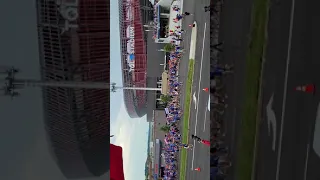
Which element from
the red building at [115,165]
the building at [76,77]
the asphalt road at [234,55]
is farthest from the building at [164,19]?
the building at [76,77]

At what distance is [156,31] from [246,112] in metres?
13.6

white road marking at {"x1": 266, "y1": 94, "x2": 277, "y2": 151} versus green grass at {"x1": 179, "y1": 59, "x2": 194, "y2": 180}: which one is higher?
white road marking at {"x1": 266, "y1": 94, "x2": 277, "y2": 151}

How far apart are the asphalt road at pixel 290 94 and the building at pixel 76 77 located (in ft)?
8.16

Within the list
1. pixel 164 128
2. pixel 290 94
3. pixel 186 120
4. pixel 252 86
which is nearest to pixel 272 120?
pixel 290 94

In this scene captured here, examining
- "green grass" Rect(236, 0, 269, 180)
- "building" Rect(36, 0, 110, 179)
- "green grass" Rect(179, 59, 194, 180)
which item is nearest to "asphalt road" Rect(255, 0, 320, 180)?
"green grass" Rect(236, 0, 269, 180)

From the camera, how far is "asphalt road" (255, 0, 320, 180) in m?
3.57

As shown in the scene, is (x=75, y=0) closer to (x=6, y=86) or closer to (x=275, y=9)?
(x=6, y=86)

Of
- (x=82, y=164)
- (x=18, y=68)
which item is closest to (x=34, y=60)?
(x=18, y=68)

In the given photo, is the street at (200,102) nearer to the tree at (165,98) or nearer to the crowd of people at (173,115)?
the crowd of people at (173,115)

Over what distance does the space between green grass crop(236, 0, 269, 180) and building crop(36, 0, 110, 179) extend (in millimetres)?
2597

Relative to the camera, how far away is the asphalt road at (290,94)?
3574 millimetres

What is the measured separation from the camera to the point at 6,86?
1.77m

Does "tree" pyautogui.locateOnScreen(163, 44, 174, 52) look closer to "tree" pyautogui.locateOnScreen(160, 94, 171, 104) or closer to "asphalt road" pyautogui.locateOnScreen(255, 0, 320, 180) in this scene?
"tree" pyautogui.locateOnScreen(160, 94, 171, 104)

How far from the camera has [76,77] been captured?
1.95m
